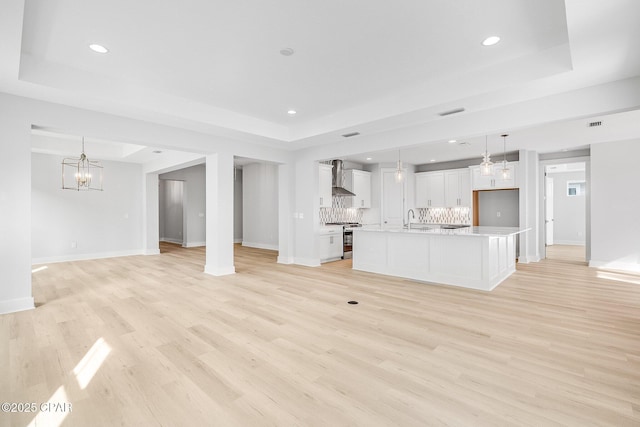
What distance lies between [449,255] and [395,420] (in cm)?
375

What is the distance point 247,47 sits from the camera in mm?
3193

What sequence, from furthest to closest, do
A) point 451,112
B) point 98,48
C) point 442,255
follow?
point 442,255 → point 451,112 → point 98,48

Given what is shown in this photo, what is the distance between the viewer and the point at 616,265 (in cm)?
643

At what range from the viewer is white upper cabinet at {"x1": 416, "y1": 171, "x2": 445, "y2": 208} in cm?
925

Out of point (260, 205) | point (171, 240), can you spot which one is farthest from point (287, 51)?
point (171, 240)

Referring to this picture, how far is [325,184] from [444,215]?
14.1ft

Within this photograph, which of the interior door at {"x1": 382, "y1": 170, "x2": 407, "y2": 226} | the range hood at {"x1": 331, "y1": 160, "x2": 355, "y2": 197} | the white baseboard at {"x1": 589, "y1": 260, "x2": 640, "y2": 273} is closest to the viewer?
the white baseboard at {"x1": 589, "y1": 260, "x2": 640, "y2": 273}

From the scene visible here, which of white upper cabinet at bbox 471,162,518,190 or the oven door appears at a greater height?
white upper cabinet at bbox 471,162,518,190

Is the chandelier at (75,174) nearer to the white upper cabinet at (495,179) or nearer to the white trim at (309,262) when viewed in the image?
the white trim at (309,262)

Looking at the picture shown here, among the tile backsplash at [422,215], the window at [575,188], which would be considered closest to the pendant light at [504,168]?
the tile backsplash at [422,215]

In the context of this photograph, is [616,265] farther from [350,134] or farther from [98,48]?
[98,48]

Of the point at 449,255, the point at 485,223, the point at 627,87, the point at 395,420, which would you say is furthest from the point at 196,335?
the point at 485,223

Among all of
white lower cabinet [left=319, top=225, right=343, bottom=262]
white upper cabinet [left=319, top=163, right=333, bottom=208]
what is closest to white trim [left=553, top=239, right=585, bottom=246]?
→ white lower cabinet [left=319, top=225, right=343, bottom=262]

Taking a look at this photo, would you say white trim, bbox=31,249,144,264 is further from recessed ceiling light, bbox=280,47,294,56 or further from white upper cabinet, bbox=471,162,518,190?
white upper cabinet, bbox=471,162,518,190
